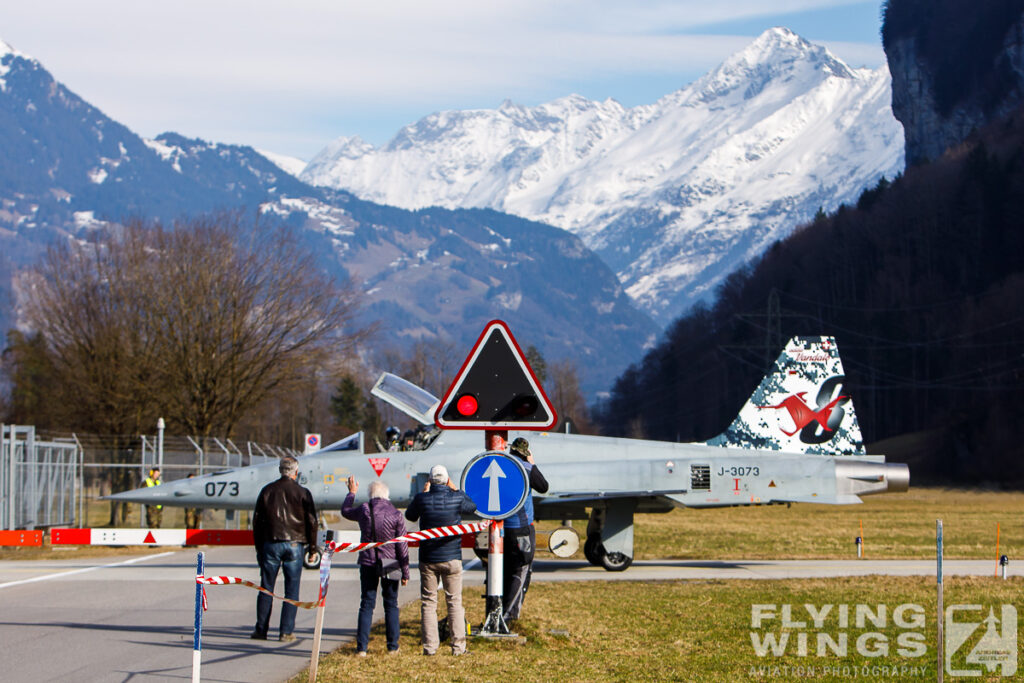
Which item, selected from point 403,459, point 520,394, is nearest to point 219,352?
point 403,459

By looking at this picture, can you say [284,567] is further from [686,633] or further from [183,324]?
[183,324]

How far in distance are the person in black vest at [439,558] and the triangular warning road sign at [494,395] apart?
951mm

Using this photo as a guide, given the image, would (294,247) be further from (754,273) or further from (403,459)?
(754,273)

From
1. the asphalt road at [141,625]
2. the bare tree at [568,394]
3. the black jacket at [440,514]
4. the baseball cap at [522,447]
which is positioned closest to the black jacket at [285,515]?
the asphalt road at [141,625]

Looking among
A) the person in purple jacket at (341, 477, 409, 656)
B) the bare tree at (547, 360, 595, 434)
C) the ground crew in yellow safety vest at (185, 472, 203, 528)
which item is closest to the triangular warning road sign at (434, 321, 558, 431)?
the person in purple jacket at (341, 477, 409, 656)

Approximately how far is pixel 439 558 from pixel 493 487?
3.85ft

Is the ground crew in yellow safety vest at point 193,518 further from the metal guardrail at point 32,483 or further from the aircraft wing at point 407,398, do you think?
the aircraft wing at point 407,398

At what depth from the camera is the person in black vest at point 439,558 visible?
11469 millimetres

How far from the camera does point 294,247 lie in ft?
162

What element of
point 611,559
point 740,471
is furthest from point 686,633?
point 740,471

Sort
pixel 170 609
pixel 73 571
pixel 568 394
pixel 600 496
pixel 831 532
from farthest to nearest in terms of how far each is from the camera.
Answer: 1. pixel 568 394
2. pixel 831 532
3. pixel 73 571
4. pixel 600 496
5. pixel 170 609

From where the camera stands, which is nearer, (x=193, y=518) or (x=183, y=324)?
(x=193, y=518)

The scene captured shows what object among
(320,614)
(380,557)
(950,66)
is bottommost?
(320,614)

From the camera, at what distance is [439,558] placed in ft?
38.0
